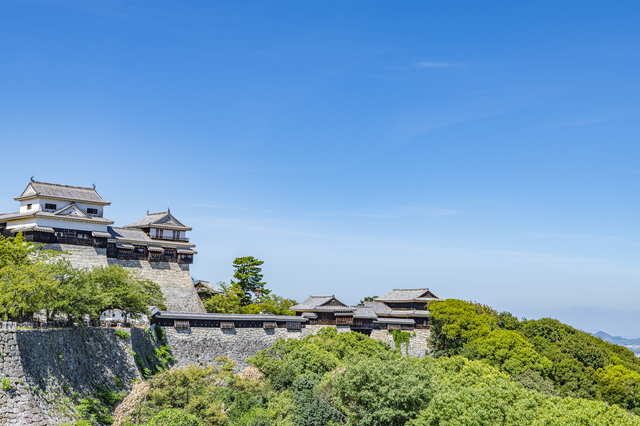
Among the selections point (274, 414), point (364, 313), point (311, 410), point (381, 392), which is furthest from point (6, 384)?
point (364, 313)

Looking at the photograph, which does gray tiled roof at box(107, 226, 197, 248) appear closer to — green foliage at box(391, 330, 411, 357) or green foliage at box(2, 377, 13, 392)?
green foliage at box(391, 330, 411, 357)

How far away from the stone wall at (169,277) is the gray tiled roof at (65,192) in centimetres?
383

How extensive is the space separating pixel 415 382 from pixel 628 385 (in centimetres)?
2228

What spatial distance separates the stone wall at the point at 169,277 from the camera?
1533 inches

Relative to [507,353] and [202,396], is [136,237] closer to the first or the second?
[202,396]

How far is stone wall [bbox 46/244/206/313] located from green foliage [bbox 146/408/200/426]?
61.6 feet

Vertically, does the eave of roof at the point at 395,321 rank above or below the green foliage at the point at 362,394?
Result: above

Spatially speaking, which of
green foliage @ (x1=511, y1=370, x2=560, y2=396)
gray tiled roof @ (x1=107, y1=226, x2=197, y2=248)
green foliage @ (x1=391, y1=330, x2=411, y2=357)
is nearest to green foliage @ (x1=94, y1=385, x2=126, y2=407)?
gray tiled roof @ (x1=107, y1=226, x2=197, y2=248)

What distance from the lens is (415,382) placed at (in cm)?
2408

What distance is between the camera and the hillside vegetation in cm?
2055

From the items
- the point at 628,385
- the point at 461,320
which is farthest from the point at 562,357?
the point at 461,320

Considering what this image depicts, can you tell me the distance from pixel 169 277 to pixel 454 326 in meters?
24.3

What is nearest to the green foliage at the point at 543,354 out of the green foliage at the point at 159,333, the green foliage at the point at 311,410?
the green foliage at the point at 311,410

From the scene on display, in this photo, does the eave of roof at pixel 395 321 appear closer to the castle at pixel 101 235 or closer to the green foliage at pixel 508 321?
the green foliage at pixel 508 321
